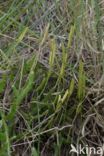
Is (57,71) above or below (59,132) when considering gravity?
above

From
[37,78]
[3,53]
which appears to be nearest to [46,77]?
[37,78]

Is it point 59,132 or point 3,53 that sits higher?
point 3,53

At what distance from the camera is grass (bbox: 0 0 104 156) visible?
934 mm

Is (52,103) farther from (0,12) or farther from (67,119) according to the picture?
(0,12)

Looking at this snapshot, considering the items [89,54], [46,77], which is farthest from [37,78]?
[89,54]

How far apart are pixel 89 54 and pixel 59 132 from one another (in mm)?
213

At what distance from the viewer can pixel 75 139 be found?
950 millimetres

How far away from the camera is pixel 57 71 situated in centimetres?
100

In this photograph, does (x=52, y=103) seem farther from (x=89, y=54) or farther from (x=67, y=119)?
(x=89, y=54)

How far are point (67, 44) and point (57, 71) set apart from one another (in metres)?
0.09

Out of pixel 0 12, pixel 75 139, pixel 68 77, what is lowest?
pixel 75 139

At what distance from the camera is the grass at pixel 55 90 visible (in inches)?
36.8

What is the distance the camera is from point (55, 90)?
989 millimetres

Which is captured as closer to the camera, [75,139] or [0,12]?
[75,139]
